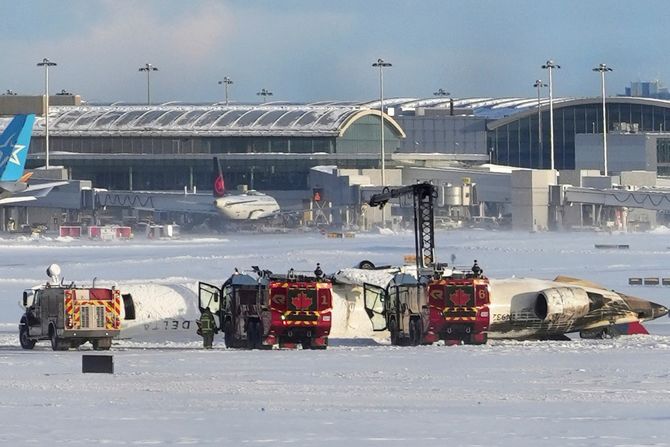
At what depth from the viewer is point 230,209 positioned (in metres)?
169

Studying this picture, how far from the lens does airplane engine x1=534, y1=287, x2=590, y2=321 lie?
52.1 meters

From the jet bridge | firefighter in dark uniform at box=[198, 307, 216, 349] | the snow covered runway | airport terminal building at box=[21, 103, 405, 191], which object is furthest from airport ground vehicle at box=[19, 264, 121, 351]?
airport terminal building at box=[21, 103, 405, 191]

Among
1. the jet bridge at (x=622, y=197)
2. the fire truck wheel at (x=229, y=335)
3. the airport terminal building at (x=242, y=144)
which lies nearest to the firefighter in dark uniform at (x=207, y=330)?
the fire truck wheel at (x=229, y=335)

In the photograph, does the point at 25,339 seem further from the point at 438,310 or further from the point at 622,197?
the point at 622,197

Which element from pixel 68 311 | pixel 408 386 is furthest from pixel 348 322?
pixel 408 386

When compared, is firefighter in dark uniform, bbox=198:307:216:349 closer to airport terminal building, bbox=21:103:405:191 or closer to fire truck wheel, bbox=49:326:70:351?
fire truck wheel, bbox=49:326:70:351

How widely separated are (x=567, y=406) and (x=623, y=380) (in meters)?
5.68

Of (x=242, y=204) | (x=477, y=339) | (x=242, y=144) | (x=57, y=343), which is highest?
(x=242, y=144)

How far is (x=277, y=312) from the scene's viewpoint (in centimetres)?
4891

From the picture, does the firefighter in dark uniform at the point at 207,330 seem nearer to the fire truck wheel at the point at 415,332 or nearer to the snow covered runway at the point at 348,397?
the snow covered runway at the point at 348,397

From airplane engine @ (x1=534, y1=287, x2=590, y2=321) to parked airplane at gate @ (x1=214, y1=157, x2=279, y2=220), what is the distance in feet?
383

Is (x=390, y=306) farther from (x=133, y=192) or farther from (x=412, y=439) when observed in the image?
(x=133, y=192)

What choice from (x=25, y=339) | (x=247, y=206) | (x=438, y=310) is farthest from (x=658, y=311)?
(x=247, y=206)

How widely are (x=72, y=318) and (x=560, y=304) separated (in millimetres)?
15138
